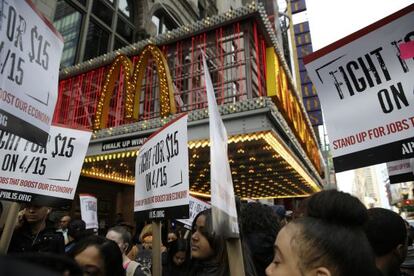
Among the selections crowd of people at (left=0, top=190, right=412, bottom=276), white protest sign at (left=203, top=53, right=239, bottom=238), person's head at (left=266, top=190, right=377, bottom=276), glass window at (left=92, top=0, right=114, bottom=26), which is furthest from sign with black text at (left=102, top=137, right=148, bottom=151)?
person's head at (left=266, top=190, right=377, bottom=276)

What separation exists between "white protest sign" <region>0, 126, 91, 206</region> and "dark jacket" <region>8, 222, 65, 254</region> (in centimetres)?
61

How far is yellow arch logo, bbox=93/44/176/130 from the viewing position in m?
8.55

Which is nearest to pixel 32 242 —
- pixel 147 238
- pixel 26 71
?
pixel 26 71

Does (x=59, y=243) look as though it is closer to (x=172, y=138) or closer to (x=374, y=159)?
(x=172, y=138)

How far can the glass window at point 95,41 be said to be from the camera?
13.0 m

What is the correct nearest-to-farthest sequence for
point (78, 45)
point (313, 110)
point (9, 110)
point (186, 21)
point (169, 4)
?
point (9, 110)
point (78, 45)
point (169, 4)
point (186, 21)
point (313, 110)

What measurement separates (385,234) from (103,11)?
14.5m

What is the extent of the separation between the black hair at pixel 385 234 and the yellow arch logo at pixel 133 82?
661cm

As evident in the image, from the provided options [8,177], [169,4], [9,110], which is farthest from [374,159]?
[169,4]

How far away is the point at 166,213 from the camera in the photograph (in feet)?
9.95

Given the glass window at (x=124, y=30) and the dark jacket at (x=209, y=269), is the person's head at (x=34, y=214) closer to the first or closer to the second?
the dark jacket at (x=209, y=269)

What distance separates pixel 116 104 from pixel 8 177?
320 inches

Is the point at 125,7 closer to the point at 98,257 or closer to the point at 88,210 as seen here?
the point at 88,210

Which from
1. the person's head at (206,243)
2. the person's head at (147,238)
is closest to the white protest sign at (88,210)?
the person's head at (147,238)
